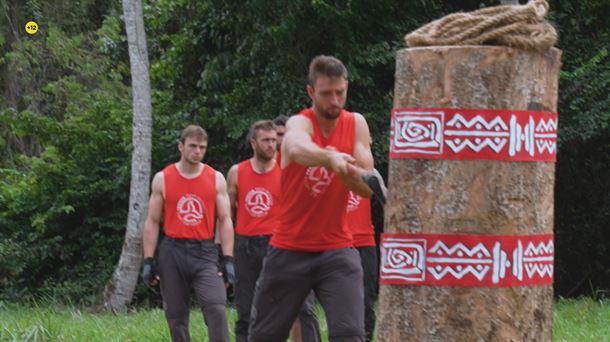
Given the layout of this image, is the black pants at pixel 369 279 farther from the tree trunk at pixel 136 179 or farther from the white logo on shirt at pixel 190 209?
the tree trunk at pixel 136 179

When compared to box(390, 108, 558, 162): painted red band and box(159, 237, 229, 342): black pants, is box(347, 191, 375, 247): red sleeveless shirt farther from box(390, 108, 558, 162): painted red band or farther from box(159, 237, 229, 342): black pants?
box(390, 108, 558, 162): painted red band

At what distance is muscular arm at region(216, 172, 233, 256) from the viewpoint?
1059 centimetres

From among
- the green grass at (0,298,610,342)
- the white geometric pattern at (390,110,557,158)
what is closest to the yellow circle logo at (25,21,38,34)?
the green grass at (0,298,610,342)

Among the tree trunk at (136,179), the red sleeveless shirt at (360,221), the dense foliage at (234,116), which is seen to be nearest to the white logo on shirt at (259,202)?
the red sleeveless shirt at (360,221)

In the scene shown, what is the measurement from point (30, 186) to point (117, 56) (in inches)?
233

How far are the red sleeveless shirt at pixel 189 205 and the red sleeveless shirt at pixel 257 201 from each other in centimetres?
41

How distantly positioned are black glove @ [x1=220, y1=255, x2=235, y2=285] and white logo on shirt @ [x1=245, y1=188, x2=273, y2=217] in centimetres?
47

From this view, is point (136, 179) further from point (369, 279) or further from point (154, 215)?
point (369, 279)

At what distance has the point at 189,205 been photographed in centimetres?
1041

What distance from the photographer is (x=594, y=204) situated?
62.6 ft

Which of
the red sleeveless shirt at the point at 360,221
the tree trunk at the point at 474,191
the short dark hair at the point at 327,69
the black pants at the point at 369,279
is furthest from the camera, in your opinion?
the black pants at the point at 369,279

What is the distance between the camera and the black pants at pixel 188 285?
10.1 m

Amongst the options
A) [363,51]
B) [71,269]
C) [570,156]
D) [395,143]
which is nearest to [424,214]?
[395,143]

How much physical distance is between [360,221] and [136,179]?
28.5 feet
